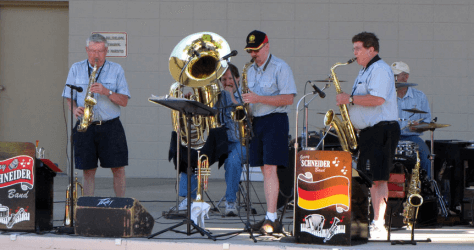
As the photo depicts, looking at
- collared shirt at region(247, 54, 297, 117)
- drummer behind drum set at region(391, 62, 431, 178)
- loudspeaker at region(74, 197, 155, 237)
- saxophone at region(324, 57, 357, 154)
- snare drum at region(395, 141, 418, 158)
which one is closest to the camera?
loudspeaker at region(74, 197, 155, 237)

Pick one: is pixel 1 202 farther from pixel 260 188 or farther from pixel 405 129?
pixel 260 188

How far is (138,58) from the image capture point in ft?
36.3

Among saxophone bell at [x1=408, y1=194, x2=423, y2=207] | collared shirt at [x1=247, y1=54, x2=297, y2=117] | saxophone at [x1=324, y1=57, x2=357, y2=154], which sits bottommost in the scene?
saxophone bell at [x1=408, y1=194, x2=423, y2=207]

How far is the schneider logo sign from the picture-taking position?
18.7 feet

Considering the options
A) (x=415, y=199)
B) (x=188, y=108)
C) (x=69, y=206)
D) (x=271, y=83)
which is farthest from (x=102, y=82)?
(x=415, y=199)

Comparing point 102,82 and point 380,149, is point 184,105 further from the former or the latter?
point 380,149

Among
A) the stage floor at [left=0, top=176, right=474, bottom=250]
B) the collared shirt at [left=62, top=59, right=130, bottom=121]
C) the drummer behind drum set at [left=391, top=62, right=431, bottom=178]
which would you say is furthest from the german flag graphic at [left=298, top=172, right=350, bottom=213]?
the drummer behind drum set at [left=391, top=62, right=431, bottom=178]

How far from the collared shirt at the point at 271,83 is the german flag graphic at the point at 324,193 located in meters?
0.96

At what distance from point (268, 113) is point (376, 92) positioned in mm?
983

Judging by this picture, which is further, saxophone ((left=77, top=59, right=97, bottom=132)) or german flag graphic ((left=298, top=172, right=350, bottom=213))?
saxophone ((left=77, top=59, right=97, bottom=132))

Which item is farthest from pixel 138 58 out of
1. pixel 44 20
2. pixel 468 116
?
pixel 468 116

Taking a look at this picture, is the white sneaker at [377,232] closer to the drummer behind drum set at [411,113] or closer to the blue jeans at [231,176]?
the drummer behind drum set at [411,113]

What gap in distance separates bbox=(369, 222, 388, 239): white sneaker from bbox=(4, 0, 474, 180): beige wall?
5061 millimetres

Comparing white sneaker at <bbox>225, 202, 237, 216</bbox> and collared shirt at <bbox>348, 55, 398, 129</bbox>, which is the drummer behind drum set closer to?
collared shirt at <bbox>348, 55, 398, 129</bbox>
